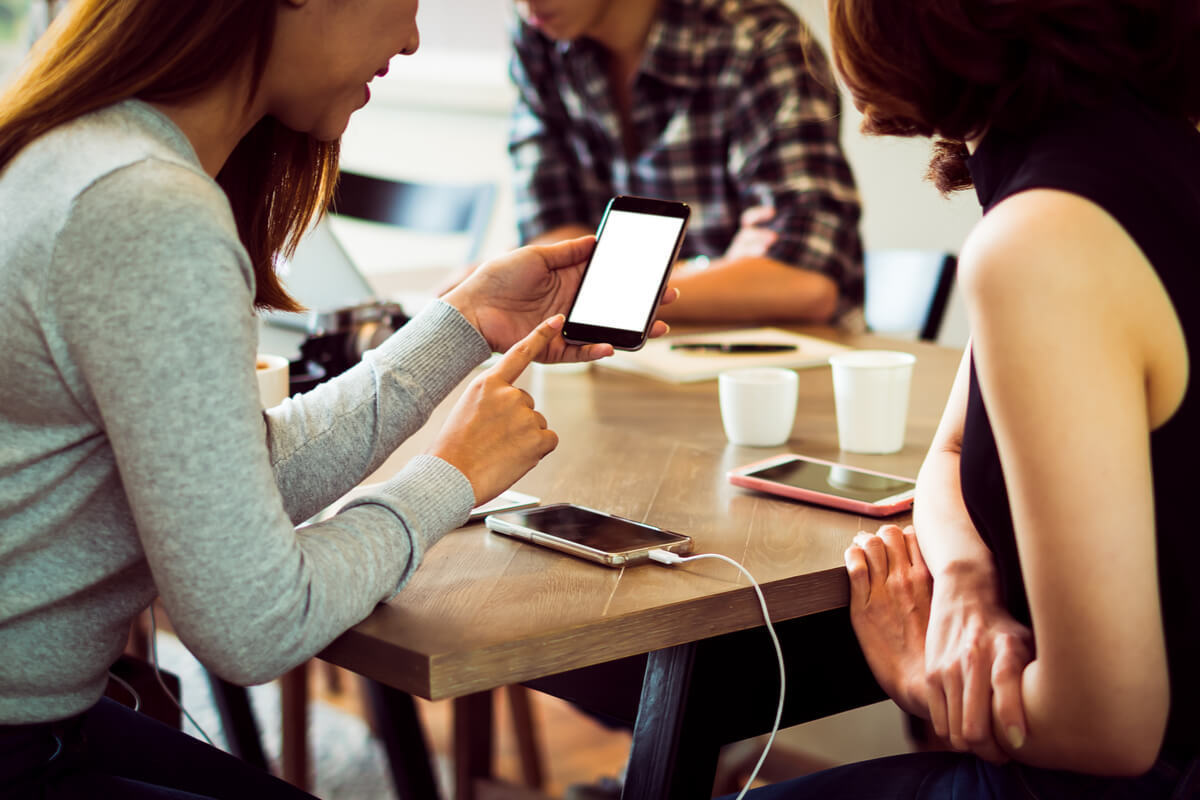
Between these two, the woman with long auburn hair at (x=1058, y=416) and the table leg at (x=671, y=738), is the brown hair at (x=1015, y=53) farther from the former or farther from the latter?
the table leg at (x=671, y=738)

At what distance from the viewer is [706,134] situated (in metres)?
2.15

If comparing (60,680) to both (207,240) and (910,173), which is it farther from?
(910,173)

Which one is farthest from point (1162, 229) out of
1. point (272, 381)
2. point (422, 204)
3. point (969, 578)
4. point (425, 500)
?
point (422, 204)

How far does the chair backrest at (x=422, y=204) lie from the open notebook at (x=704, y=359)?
3.37 feet

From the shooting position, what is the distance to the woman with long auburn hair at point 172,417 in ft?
2.17

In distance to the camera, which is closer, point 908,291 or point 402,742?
point 402,742

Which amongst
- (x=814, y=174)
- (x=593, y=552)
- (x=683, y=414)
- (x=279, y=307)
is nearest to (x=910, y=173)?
(x=814, y=174)

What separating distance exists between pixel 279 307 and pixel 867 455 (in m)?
0.56

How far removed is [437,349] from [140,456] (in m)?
0.35

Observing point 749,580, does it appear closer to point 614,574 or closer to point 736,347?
point 614,574

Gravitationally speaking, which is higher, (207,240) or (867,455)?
(207,240)

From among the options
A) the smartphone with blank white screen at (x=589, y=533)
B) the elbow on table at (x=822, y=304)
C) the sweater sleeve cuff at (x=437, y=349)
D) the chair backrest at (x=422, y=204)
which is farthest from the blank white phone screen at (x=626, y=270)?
the chair backrest at (x=422, y=204)

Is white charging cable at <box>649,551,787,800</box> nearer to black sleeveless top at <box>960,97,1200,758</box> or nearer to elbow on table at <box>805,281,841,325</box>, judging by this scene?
black sleeveless top at <box>960,97,1200,758</box>

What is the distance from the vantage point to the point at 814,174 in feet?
6.49
